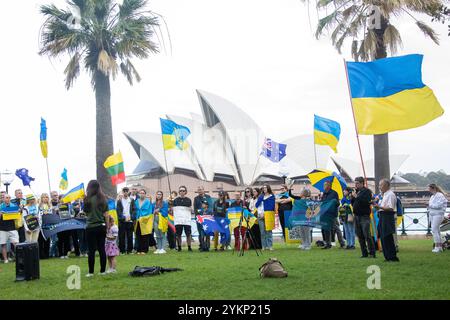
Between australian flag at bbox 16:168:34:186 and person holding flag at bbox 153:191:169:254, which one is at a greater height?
australian flag at bbox 16:168:34:186

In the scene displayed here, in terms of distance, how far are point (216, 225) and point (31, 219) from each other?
513 cm

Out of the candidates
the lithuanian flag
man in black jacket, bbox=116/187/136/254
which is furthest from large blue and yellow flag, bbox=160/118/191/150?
man in black jacket, bbox=116/187/136/254

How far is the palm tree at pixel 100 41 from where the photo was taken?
22656 millimetres

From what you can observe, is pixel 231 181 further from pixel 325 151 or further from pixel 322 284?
pixel 322 284

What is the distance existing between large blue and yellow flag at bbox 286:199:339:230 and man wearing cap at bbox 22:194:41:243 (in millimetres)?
6908

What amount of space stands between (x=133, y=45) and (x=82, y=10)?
8.19ft

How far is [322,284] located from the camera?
835 centimetres

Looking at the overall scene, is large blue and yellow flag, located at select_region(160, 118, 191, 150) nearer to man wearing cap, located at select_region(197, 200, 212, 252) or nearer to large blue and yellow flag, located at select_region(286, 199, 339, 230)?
man wearing cap, located at select_region(197, 200, 212, 252)

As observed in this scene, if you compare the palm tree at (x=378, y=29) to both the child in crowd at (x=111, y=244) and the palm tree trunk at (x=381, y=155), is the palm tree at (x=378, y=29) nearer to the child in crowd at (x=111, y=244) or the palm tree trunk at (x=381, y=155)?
the palm tree trunk at (x=381, y=155)

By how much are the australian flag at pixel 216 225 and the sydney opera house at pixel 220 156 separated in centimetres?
2888

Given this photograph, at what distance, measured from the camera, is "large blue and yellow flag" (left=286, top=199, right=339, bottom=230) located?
49.8 ft

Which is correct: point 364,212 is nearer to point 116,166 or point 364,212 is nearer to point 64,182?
point 116,166

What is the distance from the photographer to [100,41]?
907 inches
